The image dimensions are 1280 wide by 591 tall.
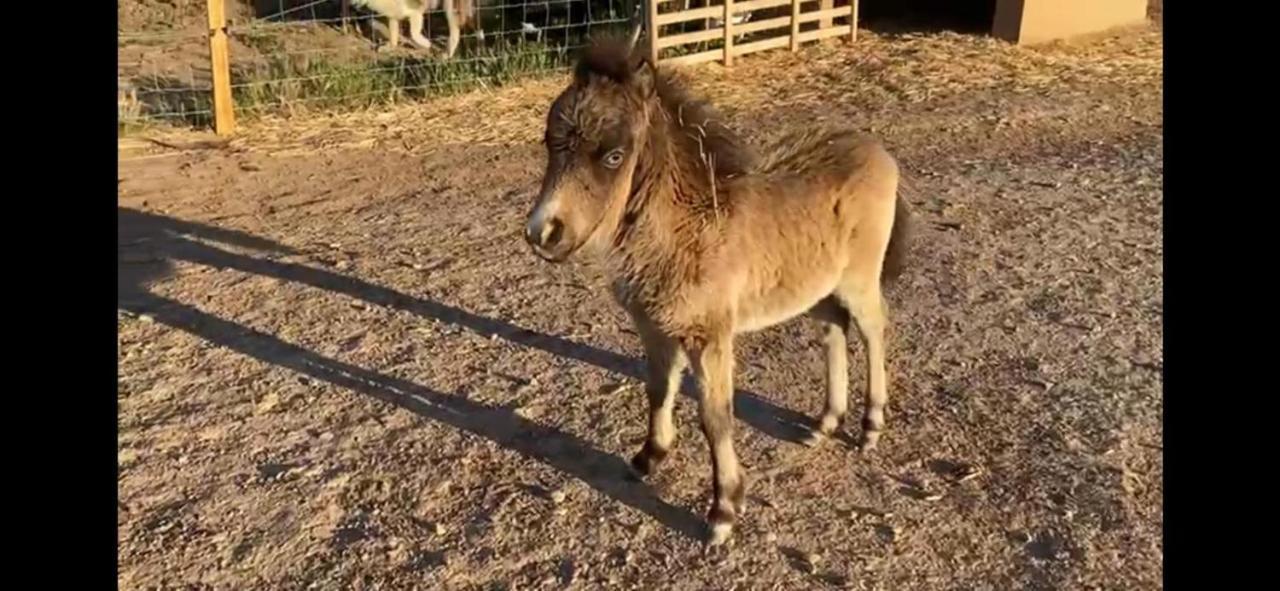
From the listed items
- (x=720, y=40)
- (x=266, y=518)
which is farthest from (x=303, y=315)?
(x=720, y=40)

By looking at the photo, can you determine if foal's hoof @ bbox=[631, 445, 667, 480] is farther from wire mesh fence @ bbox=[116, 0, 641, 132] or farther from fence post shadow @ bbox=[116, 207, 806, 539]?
wire mesh fence @ bbox=[116, 0, 641, 132]

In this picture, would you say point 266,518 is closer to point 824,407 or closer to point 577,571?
point 577,571

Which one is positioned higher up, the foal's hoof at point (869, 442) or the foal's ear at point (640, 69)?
the foal's ear at point (640, 69)

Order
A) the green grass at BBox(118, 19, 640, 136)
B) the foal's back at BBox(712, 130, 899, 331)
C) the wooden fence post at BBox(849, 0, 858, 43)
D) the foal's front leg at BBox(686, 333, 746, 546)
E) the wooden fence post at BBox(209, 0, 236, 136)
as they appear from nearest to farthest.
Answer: the foal's front leg at BBox(686, 333, 746, 546)
the foal's back at BBox(712, 130, 899, 331)
the wooden fence post at BBox(209, 0, 236, 136)
the green grass at BBox(118, 19, 640, 136)
the wooden fence post at BBox(849, 0, 858, 43)

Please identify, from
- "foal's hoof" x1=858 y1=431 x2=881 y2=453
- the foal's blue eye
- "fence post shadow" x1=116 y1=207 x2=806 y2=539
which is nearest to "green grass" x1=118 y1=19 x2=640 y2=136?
"fence post shadow" x1=116 y1=207 x2=806 y2=539

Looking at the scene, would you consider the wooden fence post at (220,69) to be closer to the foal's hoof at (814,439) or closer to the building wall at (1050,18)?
the foal's hoof at (814,439)

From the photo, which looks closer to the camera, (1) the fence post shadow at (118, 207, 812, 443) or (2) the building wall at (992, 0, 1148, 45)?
(1) the fence post shadow at (118, 207, 812, 443)

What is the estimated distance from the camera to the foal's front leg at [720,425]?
3.87 metres

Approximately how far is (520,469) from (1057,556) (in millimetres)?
1968

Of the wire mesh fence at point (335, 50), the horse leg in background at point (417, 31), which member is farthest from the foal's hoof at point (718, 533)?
the horse leg in background at point (417, 31)

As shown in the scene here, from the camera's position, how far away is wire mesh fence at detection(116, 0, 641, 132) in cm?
987

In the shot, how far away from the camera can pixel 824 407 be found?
15.7 ft

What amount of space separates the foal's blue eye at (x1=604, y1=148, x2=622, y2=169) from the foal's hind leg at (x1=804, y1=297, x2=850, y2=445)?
1.37 m

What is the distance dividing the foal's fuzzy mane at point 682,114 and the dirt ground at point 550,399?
105 cm
